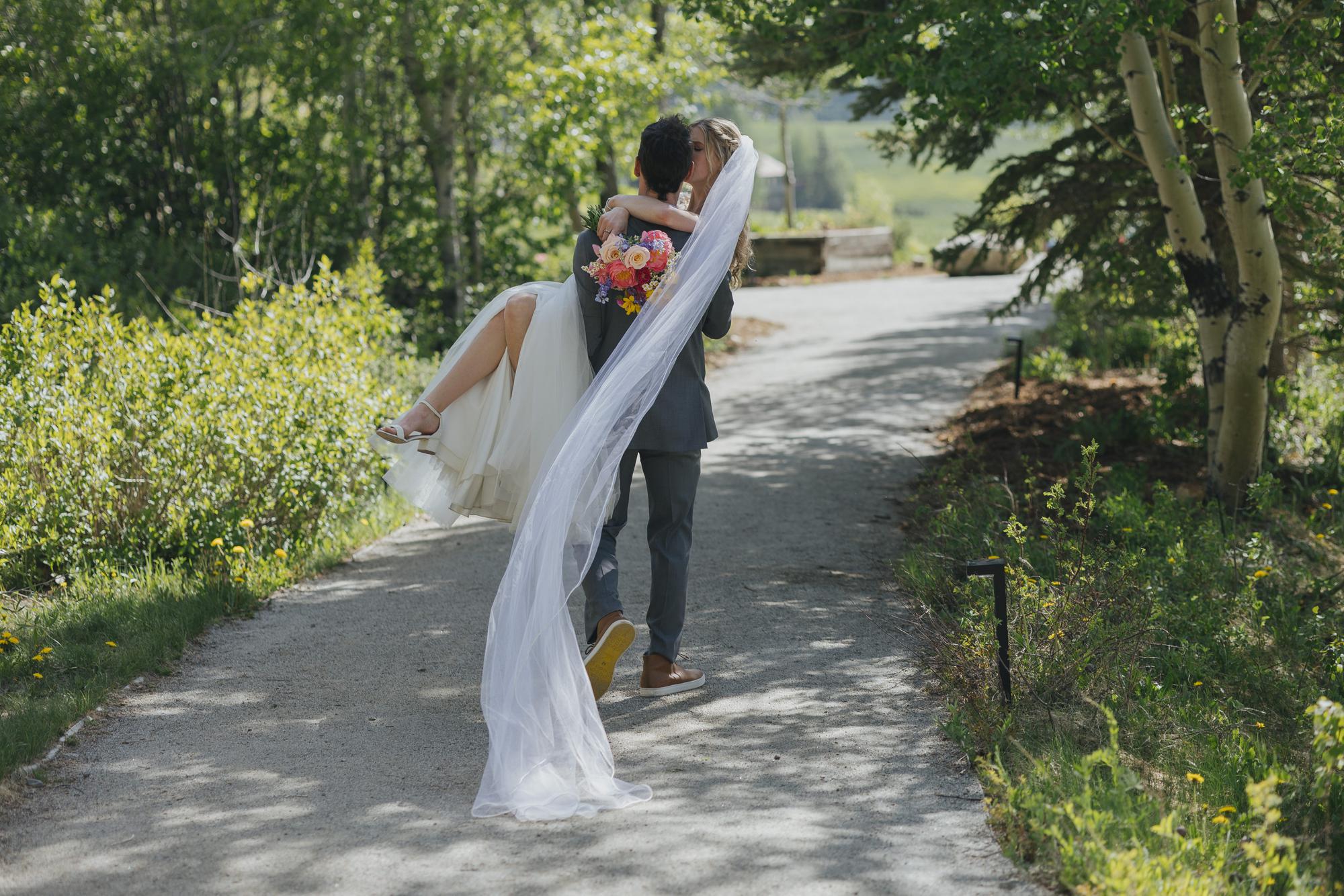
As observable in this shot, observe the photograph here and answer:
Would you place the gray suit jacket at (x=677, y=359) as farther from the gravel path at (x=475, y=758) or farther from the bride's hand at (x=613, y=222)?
the gravel path at (x=475, y=758)

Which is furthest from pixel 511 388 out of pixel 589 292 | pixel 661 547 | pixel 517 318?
pixel 661 547

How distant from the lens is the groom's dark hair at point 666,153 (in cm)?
470

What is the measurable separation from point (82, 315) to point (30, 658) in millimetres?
2677

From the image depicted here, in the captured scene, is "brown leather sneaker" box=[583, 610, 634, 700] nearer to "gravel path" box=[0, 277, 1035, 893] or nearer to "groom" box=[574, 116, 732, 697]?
"groom" box=[574, 116, 732, 697]

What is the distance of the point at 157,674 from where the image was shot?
5.29 metres

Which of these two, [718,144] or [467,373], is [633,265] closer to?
[718,144]

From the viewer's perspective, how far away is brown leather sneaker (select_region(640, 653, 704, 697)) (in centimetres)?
509

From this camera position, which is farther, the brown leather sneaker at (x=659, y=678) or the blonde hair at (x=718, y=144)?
the brown leather sneaker at (x=659, y=678)

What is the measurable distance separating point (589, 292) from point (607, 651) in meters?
1.38

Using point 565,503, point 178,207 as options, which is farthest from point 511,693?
point 178,207

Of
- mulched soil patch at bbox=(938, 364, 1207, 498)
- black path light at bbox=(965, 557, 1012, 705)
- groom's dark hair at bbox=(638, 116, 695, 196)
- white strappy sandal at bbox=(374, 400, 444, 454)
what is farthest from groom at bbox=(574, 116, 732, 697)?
mulched soil patch at bbox=(938, 364, 1207, 498)

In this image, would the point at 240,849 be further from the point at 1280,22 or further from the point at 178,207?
the point at 178,207

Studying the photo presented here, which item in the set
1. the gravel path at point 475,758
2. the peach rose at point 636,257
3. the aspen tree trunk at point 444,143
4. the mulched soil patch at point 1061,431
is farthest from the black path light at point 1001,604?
the aspen tree trunk at point 444,143

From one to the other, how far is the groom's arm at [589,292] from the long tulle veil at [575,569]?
21 centimetres
